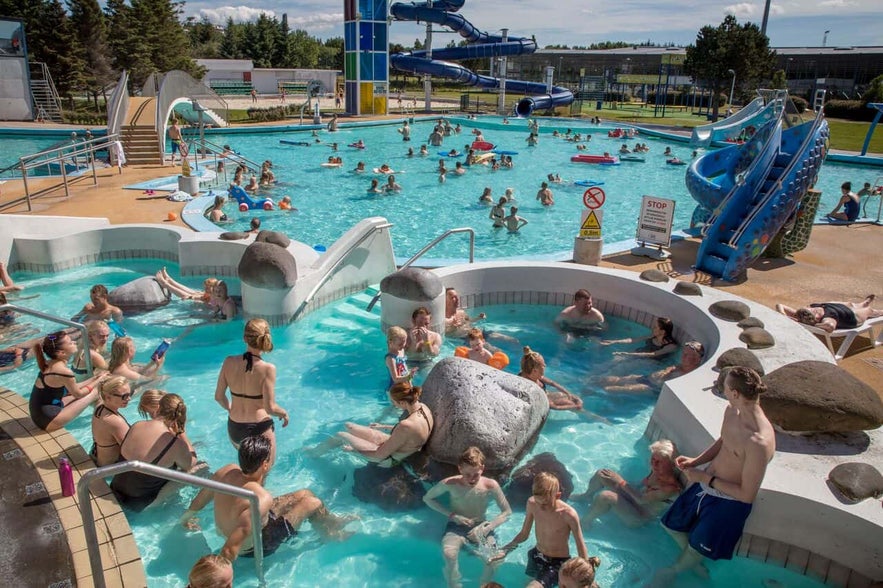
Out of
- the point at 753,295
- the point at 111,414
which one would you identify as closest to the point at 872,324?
the point at 753,295

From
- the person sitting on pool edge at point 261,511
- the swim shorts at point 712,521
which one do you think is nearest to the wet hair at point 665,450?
the swim shorts at point 712,521

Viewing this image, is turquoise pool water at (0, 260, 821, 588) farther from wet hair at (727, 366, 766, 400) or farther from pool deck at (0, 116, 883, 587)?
wet hair at (727, 366, 766, 400)

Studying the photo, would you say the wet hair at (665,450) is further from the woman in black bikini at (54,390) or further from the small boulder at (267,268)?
the small boulder at (267,268)

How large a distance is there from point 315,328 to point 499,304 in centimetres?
293

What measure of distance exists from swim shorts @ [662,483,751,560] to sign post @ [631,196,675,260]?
7.17m

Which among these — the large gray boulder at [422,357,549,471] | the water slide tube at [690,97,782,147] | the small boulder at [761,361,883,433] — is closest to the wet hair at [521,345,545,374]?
the large gray boulder at [422,357,549,471]

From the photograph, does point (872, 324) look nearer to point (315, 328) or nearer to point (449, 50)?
point (315, 328)

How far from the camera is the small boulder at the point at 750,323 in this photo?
7477 mm

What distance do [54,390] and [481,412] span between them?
12.6 ft

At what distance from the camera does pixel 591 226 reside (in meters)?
10.4

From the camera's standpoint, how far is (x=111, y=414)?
5070 mm

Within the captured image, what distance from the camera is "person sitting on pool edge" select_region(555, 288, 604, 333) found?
8963mm

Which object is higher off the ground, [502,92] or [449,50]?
[449,50]

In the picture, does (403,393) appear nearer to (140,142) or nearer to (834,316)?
(834,316)
